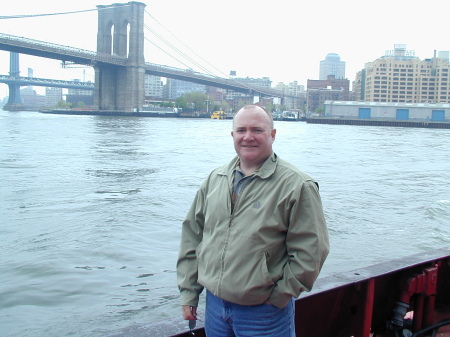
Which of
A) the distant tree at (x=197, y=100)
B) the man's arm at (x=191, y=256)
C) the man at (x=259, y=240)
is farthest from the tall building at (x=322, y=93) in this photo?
the man at (x=259, y=240)

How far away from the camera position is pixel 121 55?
244ft

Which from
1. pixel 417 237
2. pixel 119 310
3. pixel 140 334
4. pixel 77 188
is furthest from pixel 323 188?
pixel 140 334

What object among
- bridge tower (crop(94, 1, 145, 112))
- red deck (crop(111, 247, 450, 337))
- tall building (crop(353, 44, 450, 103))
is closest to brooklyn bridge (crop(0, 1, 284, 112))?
bridge tower (crop(94, 1, 145, 112))

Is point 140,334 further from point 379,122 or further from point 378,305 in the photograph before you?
point 379,122

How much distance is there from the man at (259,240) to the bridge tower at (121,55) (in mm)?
70732

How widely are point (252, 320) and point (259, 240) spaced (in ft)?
0.93

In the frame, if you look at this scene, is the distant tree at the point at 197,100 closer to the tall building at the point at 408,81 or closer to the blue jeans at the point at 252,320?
the tall building at the point at 408,81

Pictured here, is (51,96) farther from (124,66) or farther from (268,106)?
(268,106)

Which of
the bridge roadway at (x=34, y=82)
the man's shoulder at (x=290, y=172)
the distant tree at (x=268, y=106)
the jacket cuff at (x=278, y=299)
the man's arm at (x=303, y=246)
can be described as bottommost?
the jacket cuff at (x=278, y=299)

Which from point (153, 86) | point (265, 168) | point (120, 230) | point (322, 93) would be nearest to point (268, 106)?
point (322, 93)

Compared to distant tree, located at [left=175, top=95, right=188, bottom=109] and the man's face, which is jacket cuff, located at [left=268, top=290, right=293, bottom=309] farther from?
distant tree, located at [left=175, top=95, right=188, bottom=109]

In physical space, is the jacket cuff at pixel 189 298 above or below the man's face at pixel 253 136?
below

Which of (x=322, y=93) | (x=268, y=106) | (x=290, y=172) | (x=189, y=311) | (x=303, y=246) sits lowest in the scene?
(x=189, y=311)

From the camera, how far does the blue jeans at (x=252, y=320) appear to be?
6.11ft
